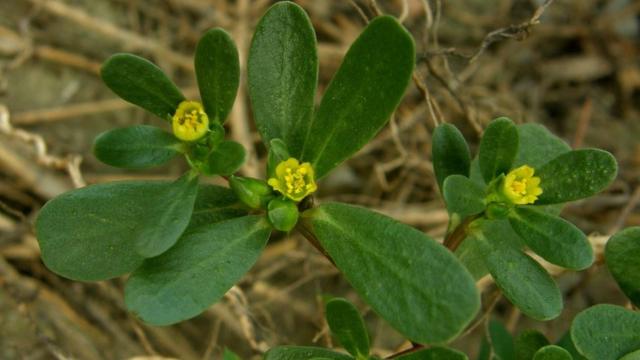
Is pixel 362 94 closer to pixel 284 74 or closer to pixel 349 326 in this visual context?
pixel 284 74

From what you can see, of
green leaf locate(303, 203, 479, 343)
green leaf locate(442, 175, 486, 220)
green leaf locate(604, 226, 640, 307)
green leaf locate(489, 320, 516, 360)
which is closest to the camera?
green leaf locate(303, 203, 479, 343)

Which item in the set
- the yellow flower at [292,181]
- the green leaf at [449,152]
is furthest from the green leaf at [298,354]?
the green leaf at [449,152]

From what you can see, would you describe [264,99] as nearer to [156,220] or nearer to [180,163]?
[156,220]

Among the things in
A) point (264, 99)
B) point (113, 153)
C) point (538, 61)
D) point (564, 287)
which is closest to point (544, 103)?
point (538, 61)

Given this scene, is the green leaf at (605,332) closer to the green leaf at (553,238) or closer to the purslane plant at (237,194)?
the green leaf at (553,238)

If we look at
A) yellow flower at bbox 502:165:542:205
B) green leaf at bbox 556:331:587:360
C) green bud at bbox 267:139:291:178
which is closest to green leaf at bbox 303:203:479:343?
green bud at bbox 267:139:291:178

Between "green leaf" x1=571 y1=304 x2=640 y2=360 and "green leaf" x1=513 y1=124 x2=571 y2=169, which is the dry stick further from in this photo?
"green leaf" x1=571 y1=304 x2=640 y2=360

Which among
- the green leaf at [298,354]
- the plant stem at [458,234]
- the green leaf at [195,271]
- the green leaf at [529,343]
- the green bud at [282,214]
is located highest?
the green bud at [282,214]
